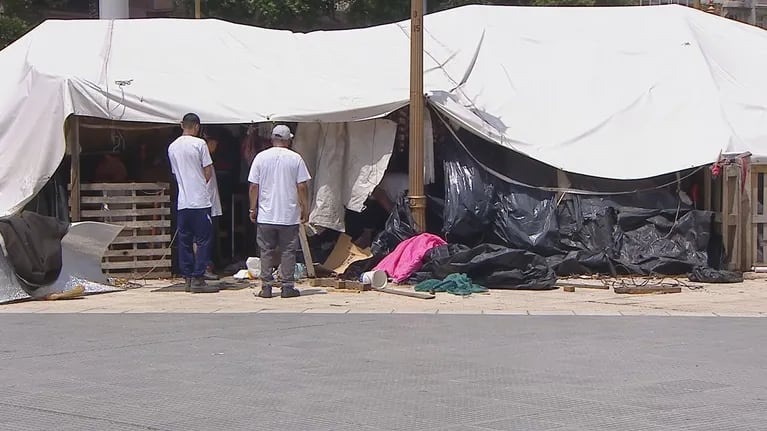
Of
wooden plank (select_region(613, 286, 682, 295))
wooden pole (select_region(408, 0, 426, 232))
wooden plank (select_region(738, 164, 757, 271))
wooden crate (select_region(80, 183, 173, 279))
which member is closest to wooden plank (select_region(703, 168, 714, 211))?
wooden plank (select_region(738, 164, 757, 271))

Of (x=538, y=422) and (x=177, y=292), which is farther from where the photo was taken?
(x=177, y=292)

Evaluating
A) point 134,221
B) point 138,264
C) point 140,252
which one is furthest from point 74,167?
point 138,264

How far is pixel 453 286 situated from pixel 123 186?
13.3ft

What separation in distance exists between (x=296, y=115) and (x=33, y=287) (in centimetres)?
360

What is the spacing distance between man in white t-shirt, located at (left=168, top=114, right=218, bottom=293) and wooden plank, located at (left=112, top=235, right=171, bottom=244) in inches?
50.1

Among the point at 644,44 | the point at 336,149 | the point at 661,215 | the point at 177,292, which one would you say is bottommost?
the point at 177,292

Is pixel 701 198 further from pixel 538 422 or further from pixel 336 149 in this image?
pixel 538 422

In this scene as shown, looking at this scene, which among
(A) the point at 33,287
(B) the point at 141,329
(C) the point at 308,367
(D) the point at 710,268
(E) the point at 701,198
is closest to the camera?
(C) the point at 308,367

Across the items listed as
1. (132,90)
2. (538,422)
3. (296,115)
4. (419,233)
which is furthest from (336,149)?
(538,422)

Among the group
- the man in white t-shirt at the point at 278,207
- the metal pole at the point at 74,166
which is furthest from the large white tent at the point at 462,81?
the man in white t-shirt at the point at 278,207

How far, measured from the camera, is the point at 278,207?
10281 millimetres

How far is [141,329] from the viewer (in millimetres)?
8242

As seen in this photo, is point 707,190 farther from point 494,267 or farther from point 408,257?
point 408,257

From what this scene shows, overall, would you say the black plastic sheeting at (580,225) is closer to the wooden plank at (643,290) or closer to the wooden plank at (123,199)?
the wooden plank at (643,290)
